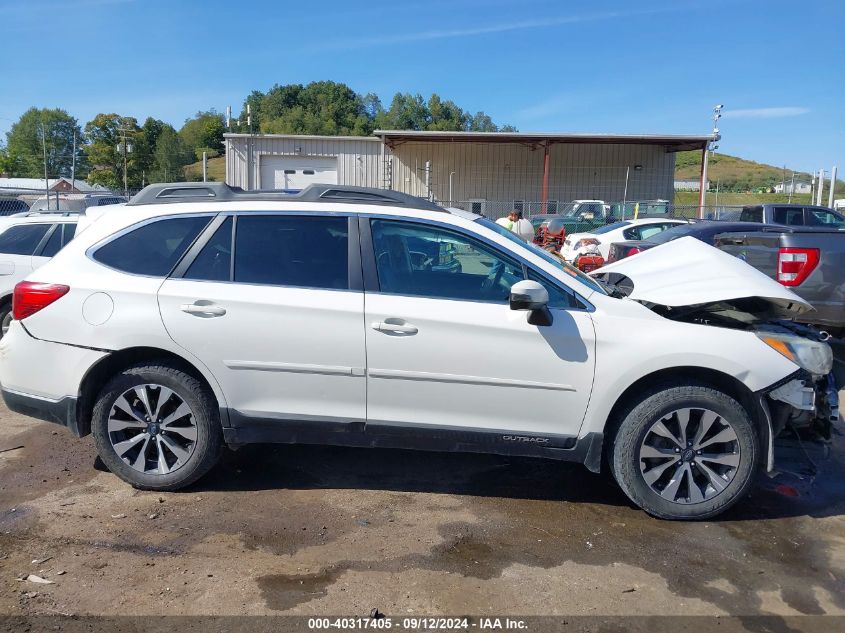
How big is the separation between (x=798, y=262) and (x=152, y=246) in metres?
5.98

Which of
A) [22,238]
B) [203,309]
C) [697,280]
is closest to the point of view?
[203,309]

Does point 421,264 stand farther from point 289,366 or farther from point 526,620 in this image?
point 526,620

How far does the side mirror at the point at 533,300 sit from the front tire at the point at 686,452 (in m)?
0.75

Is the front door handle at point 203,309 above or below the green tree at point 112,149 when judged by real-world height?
below

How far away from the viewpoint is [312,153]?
30500 mm

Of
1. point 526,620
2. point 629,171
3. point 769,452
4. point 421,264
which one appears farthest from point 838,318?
point 629,171

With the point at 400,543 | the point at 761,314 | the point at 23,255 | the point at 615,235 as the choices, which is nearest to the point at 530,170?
the point at 615,235

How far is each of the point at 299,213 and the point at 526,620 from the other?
2.61 meters

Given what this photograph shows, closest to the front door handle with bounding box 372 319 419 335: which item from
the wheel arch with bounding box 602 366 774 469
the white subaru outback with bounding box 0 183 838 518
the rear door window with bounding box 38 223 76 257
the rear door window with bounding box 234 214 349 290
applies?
the white subaru outback with bounding box 0 183 838 518

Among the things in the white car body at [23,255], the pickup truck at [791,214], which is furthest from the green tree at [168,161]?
the white car body at [23,255]

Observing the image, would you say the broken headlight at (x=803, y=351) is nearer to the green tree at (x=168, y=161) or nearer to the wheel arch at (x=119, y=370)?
the wheel arch at (x=119, y=370)

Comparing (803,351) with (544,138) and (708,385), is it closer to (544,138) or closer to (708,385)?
(708,385)

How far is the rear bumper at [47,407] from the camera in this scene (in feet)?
13.9

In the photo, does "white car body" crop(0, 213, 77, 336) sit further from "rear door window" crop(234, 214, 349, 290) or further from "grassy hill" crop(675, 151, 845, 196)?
"grassy hill" crop(675, 151, 845, 196)
